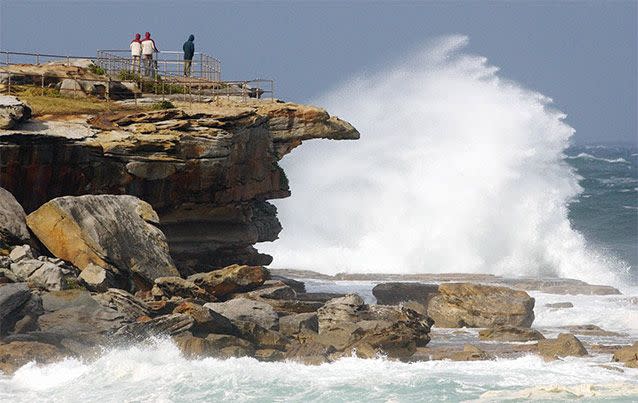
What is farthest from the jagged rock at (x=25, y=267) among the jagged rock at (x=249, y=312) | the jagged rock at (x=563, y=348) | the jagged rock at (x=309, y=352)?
the jagged rock at (x=563, y=348)

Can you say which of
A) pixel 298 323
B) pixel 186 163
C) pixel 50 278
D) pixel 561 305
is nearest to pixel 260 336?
pixel 298 323

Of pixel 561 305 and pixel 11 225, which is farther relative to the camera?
pixel 561 305

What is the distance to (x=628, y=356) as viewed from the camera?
21.8m

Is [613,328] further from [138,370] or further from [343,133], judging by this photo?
[138,370]

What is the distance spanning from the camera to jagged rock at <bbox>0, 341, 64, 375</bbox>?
18500 mm

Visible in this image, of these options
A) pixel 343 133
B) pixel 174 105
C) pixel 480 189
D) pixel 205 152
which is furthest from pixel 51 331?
pixel 480 189

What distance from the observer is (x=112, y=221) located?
24.4m

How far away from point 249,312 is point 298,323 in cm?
121

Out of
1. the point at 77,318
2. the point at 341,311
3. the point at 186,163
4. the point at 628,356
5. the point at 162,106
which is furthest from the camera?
the point at 162,106

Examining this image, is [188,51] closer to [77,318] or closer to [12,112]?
[12,112]

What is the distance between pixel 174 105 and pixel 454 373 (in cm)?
1354

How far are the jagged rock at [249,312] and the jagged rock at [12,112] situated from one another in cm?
711

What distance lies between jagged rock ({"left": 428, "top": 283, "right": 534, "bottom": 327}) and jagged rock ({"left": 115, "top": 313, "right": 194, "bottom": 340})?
30.9ft

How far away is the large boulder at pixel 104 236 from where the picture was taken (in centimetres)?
2356
